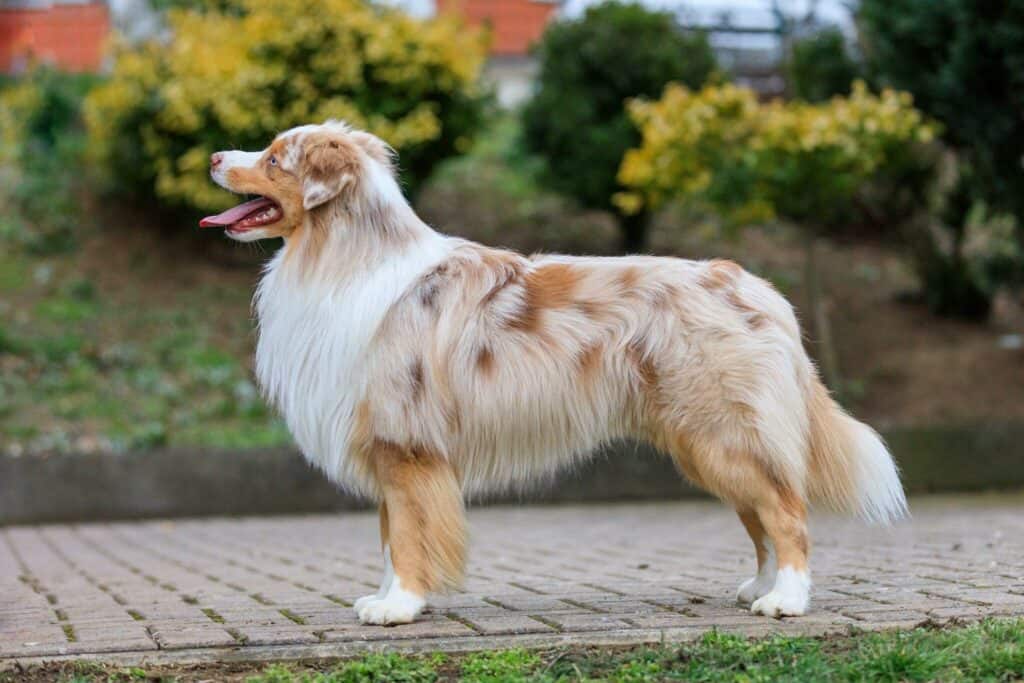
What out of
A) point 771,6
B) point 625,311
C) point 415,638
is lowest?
point 415,638

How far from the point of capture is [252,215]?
5.12 meters

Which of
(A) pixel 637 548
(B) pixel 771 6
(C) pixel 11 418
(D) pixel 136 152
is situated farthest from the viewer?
(B) pixel 771 6

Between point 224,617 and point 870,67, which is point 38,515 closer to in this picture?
point 224,617

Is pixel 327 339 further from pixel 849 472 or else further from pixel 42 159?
pixel 42 159

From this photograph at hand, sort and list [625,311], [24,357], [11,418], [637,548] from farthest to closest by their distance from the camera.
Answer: [24,357]
[11,418]
[637,548]
[625,311]

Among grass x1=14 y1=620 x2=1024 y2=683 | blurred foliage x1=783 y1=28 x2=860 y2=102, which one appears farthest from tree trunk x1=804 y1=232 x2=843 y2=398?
grass x1=14 y1=620 x2=1024 y2=683

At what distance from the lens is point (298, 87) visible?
12.9m

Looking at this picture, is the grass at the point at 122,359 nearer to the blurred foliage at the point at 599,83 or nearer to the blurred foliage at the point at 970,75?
the blurred foliage at the point at 599,83

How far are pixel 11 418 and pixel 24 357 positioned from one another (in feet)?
3.70

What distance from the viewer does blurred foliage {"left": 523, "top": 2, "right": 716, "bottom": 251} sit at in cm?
1336

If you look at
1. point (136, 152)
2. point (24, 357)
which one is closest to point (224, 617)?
point (24, 357)

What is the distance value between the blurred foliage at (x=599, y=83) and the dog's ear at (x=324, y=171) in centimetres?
847

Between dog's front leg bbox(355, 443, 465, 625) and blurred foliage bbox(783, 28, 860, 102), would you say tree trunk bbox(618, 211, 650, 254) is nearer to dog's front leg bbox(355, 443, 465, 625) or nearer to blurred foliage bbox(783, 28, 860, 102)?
blurred foliage bbox(783, 28, 860, 102)

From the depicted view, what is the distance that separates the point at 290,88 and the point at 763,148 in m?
4.75
